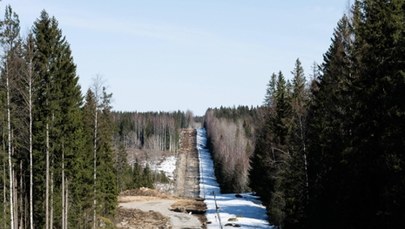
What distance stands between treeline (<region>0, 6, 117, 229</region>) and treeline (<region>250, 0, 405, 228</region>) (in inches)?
613

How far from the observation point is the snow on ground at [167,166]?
136438mm

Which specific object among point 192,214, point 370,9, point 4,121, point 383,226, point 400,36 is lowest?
point 192,214

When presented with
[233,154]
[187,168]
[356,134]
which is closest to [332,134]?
[356,134]

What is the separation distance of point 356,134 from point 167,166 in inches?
4864

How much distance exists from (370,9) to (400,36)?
4116 millimetres

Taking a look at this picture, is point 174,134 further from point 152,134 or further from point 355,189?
point 355,189

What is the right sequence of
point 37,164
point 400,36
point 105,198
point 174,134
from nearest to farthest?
point 400,36 < point 37,164 < point 105,198 < point 174,134

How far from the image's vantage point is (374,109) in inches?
920

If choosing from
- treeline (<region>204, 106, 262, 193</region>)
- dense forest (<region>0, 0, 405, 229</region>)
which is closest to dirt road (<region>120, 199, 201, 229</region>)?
dense forest (<region>0, 0, 405, 229</region>)

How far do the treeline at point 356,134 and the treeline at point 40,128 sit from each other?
15.6m

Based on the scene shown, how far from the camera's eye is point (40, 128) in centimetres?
3250

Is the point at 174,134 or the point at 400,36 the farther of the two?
the point at 174,134

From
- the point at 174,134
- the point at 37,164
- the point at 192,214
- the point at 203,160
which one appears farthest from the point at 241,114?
the point at 37,164

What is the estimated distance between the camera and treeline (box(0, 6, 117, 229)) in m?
29.0
